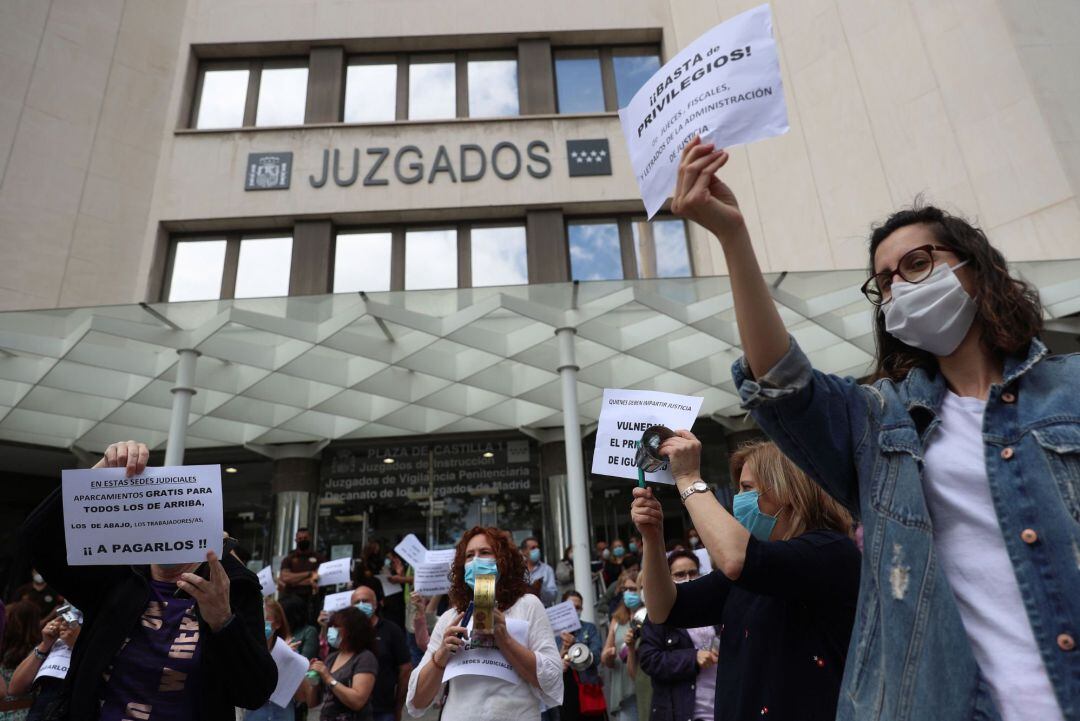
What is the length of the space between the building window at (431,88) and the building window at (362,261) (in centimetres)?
342

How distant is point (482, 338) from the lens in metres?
11.6

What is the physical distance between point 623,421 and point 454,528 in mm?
12796

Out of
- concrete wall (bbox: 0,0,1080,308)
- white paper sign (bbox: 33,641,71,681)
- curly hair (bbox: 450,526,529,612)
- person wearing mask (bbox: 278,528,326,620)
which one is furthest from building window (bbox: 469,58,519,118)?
white paper sign (bbox: 33,641,71,681)

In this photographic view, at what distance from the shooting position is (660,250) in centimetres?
1583

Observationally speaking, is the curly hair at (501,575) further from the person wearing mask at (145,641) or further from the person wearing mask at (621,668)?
the person wearing mask at (621,668)

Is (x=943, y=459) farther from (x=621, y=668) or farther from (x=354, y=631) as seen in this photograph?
(x=621, y=668)

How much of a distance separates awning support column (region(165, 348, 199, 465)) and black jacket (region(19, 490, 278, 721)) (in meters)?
8.32

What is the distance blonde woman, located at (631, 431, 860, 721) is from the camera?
1.90m

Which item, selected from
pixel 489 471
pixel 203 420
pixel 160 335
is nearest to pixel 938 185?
pixel 489 471

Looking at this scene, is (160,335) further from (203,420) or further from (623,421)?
(623,421)

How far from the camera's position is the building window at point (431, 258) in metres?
15.5

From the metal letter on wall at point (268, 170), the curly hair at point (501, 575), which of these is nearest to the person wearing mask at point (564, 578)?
the curly hair at point (501, 575)

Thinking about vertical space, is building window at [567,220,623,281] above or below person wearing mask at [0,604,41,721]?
above

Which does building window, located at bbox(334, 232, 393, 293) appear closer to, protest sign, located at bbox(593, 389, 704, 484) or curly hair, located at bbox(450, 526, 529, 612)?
curly hair, located at bbox(450, 526, 529, 612)
